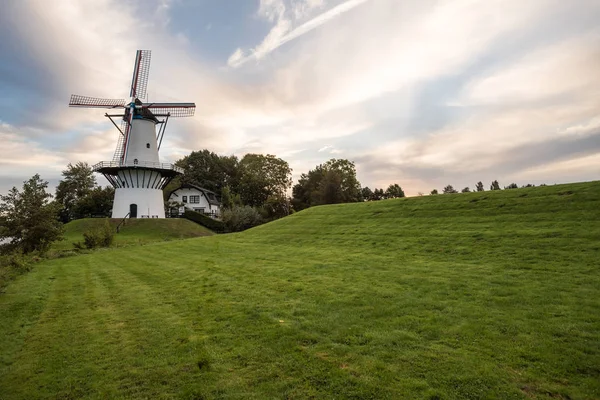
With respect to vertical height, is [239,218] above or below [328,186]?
below

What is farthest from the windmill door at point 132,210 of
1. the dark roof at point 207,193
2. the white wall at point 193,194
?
the white wall at point 193,194

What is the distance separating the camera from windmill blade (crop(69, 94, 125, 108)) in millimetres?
52625

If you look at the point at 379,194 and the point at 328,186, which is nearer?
the point at 328,186

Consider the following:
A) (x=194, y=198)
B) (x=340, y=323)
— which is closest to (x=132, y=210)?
(x=194, y=198)

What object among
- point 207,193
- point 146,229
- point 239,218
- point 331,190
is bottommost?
point 146,229

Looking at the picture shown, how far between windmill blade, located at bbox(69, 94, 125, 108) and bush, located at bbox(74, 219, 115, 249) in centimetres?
2753

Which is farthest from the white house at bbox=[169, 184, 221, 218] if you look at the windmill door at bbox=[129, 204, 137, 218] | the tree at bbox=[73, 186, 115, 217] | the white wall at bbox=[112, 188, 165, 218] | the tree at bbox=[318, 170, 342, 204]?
the tree at bbox=[318, 170, 342, 204]

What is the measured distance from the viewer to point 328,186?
65.9 metres

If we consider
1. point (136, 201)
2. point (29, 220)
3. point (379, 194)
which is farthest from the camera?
point (379, 194)

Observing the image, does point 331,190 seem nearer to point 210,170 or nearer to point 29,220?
point 210,170

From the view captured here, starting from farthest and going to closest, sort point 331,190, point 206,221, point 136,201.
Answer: point 331,190
point 206,221
point 136,201

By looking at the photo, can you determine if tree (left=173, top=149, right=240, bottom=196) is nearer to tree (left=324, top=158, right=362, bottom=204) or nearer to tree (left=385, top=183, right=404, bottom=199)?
tree (left=324, top=158, right=362, bottom=204)

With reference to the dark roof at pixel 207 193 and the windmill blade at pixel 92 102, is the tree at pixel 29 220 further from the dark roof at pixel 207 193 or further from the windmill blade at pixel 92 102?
the dark roof at pixel 207 193

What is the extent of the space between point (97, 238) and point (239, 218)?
2136 cm
